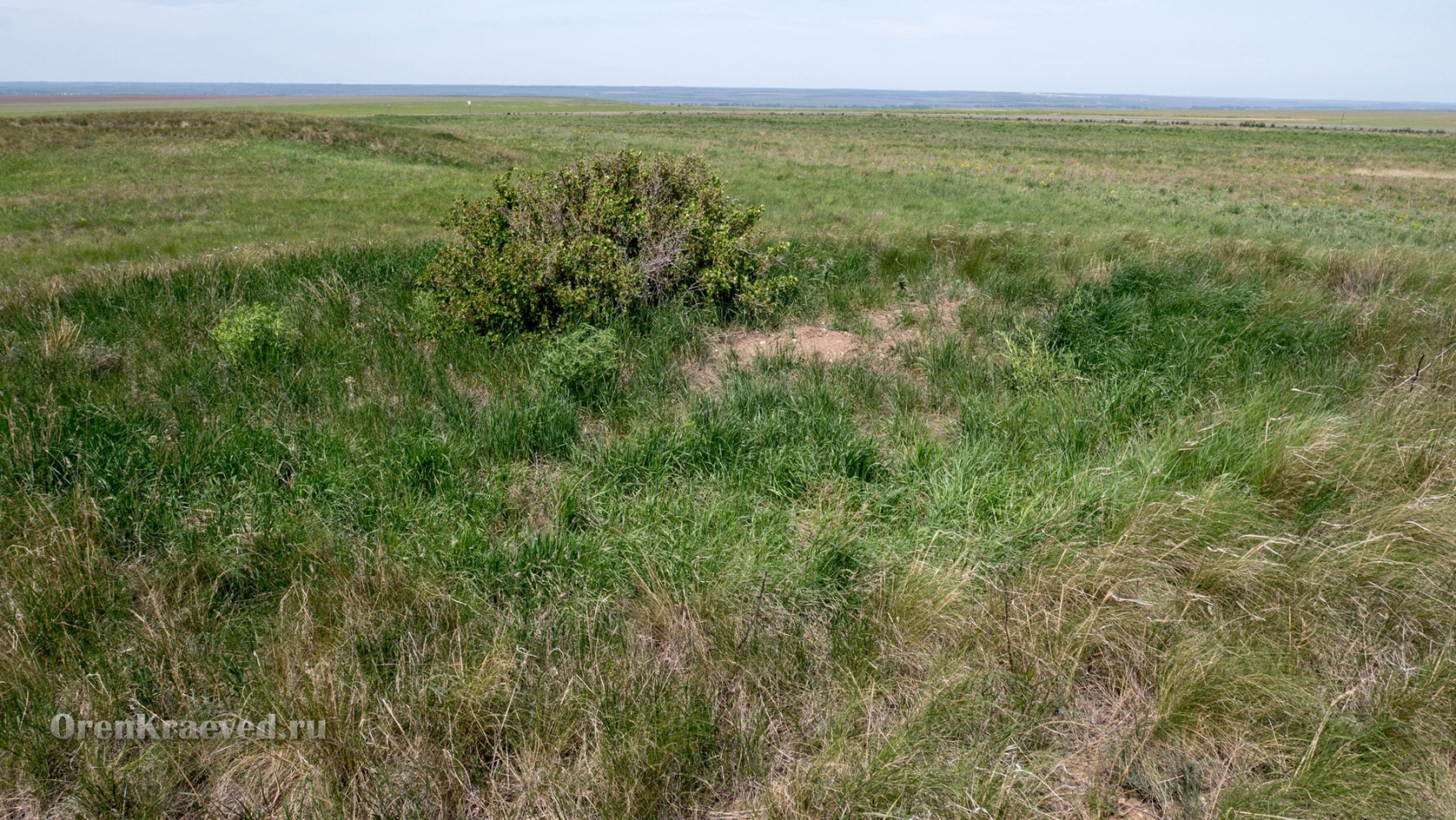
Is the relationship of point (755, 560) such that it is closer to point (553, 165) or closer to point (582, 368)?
point (582, 368)

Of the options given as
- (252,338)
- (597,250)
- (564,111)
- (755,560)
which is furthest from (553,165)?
(564,111)

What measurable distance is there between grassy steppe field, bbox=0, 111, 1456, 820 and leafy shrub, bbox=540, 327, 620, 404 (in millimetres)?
96

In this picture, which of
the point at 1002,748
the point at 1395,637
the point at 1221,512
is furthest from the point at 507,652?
the point at 1395,637

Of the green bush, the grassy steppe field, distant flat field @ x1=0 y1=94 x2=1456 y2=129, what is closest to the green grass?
the green bush

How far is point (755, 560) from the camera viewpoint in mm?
2922

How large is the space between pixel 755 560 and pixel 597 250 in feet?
11.6

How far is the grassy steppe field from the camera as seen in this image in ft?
6.98

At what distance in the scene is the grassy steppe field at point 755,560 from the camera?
6.98 feet

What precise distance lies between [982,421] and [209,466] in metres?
3.74

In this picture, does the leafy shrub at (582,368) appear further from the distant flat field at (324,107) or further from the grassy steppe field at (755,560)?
the distant flat field at (324,107)

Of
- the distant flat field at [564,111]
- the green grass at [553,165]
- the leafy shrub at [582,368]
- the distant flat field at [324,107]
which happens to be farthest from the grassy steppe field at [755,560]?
the distant flat field at [564,111]

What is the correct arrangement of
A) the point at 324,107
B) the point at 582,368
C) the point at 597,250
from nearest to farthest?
1. the point at 582,368
2. the point at 597,250
3. the point at 324,107

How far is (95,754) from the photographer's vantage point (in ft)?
6.93

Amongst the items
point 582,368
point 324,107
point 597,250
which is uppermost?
point 324,107
